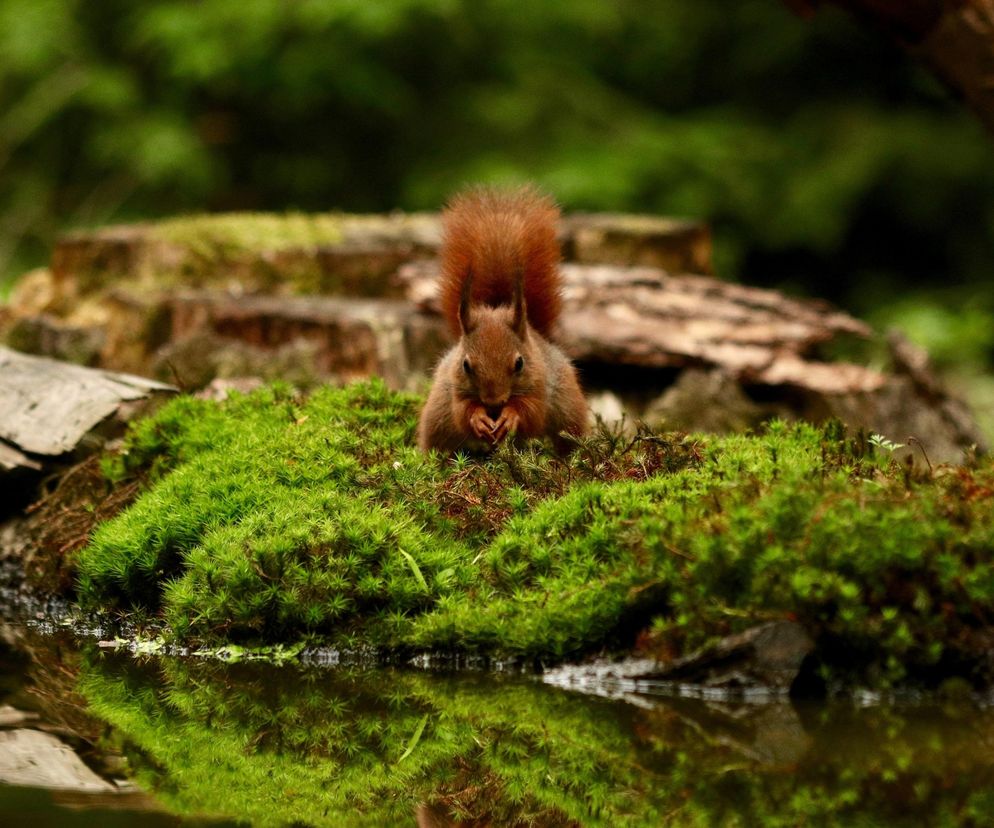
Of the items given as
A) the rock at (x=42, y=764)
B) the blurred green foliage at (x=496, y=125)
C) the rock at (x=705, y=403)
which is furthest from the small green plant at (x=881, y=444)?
the blurred green foliage at (x=496, y=125)

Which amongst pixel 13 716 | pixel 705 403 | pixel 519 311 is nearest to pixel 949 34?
pixel 705 403

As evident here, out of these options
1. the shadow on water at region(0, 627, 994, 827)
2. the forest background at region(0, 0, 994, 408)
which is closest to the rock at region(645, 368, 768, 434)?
the shadow on water at region(0, 627, 994, 827)

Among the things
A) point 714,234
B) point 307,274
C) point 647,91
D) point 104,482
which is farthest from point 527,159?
point 104,482

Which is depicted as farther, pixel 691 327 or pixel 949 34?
pixel 691 327

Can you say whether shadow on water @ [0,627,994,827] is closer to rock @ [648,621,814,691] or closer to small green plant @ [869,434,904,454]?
rock @ [648,621,814,691]

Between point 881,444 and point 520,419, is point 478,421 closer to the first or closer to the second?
point 520,419

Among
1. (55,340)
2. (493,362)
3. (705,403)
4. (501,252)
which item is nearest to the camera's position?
(493,362)

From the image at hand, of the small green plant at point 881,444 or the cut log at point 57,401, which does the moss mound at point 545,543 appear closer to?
the small green plant at point 881,444
